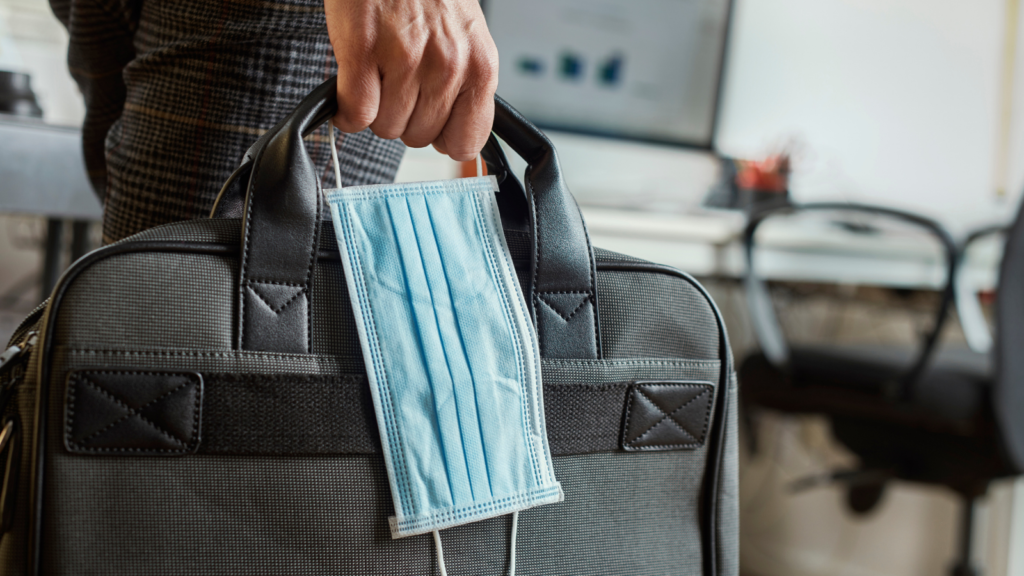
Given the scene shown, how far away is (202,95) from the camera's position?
1.61 feet

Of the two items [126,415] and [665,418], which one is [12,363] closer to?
[126,415]

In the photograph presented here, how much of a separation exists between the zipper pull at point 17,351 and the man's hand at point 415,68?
0.65ft

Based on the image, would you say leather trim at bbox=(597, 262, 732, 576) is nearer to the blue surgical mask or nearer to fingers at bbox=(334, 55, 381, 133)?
the blue surgical mask

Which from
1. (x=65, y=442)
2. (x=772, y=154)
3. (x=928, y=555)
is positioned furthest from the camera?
(x=772, y=154)

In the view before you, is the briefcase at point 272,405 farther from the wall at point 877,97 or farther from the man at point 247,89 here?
the wall at point 877,97

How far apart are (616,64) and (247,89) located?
1217 millimetres

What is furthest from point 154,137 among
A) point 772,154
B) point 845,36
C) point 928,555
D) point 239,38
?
point 845,36

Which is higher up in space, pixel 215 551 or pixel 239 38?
pixel 239 38

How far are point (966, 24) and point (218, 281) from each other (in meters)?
2.49

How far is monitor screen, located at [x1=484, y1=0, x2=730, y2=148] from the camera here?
1470 mm

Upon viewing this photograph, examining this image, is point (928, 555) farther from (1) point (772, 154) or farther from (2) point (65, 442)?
(2) point (65, 442)

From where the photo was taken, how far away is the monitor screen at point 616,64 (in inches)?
57.9

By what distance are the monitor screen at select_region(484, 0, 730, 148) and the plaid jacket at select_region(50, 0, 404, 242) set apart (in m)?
0.99

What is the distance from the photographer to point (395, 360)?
0.39m
